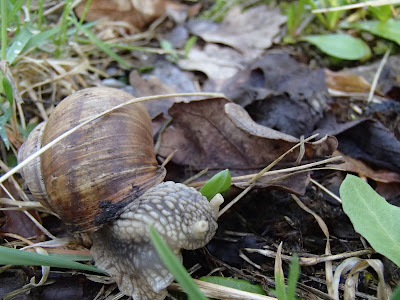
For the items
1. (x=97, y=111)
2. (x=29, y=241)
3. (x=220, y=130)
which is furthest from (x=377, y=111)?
(x=29, y=241)

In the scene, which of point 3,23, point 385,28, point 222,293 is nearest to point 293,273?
point 222,293

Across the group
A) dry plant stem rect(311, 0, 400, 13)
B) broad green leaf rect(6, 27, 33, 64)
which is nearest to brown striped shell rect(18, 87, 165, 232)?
broad green leaf rect(6, 27, 33, 64)

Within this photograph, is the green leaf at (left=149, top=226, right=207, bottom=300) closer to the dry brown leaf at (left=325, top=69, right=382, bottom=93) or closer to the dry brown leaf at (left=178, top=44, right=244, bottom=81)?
the dry brown leaf at (left=178, top=44, right=244, bottom=81)

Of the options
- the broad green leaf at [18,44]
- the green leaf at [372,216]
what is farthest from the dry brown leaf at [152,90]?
the green leaf at [372,216]

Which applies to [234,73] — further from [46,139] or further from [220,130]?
[46,139]

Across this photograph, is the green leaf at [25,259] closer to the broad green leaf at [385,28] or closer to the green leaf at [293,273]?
the green leaf at [293,273]
